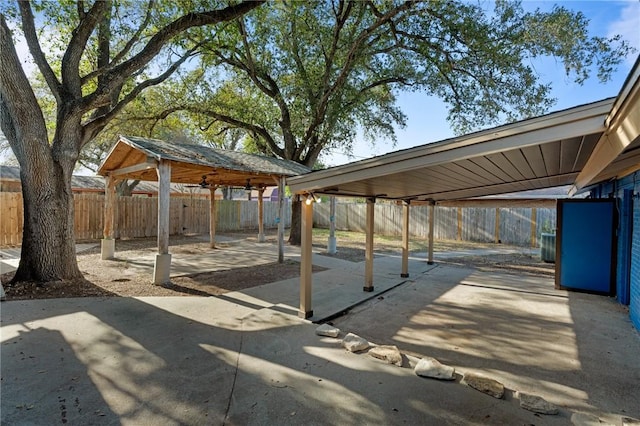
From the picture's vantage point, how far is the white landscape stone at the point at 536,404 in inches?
99.7

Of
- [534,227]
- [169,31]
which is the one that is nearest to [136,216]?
[169,31]

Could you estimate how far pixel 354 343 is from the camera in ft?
12.1

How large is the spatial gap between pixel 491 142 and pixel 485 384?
2.23 m

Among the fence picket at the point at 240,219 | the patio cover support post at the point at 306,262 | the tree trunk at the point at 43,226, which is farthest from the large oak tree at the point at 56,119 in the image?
the fence picket at the point at 240,219

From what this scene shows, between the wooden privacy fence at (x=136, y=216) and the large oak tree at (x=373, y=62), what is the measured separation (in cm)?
439

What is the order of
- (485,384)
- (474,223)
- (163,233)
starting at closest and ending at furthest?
(485,384), (163,233), (474,223)

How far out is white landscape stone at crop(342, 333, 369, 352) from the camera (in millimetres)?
3631

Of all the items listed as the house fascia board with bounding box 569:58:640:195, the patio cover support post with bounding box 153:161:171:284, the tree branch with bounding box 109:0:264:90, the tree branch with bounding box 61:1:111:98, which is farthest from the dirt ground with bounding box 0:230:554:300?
the house fascia board with bounding box 569:58:640:195

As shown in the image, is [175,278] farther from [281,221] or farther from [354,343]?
[354,343]

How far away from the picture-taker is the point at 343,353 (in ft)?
11.7

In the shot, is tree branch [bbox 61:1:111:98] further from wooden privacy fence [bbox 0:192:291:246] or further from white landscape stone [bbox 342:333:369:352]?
wooden privacy fence [bbox 0:192:291:246]

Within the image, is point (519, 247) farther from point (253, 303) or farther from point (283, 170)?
point (253, 303)

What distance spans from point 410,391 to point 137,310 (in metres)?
4.05

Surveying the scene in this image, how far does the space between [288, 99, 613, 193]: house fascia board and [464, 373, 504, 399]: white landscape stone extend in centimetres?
212
